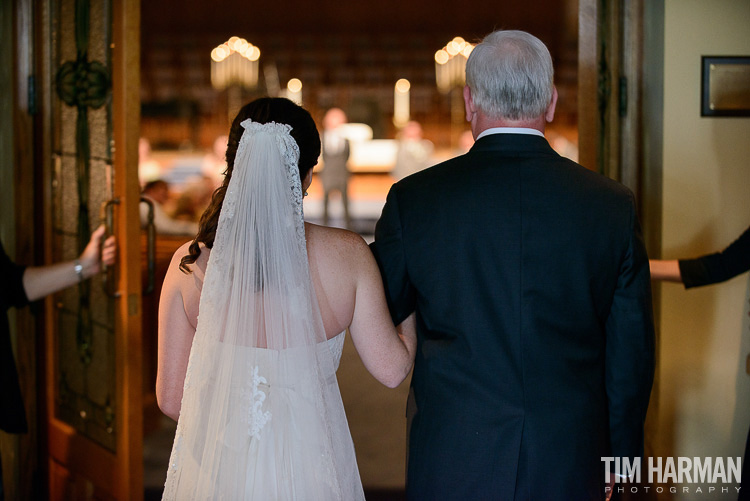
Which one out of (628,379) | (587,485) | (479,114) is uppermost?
(479,114)

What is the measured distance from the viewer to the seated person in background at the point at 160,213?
19.6 ft

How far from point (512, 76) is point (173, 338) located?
1.00m

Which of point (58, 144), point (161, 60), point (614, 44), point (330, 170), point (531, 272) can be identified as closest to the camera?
point (531, 272)

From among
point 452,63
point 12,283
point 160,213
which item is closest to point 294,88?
point 452,63

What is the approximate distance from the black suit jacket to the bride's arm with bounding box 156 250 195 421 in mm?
514

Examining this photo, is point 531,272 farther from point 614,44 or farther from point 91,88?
point 91,88

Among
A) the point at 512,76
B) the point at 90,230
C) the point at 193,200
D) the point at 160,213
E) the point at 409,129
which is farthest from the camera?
the point at 409,129

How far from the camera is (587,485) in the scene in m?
1.86

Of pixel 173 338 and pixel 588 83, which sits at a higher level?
pixel 588 83

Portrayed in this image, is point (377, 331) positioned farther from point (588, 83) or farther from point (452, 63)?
point (452, 63)

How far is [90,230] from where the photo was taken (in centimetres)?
309

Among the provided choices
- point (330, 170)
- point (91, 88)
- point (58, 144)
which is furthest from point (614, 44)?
point (330, 170)

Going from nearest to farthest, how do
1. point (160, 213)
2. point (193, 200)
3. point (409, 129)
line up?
point (160, 213) < point (193, 200) < point (409, 129)

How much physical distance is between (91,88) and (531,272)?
200cm
